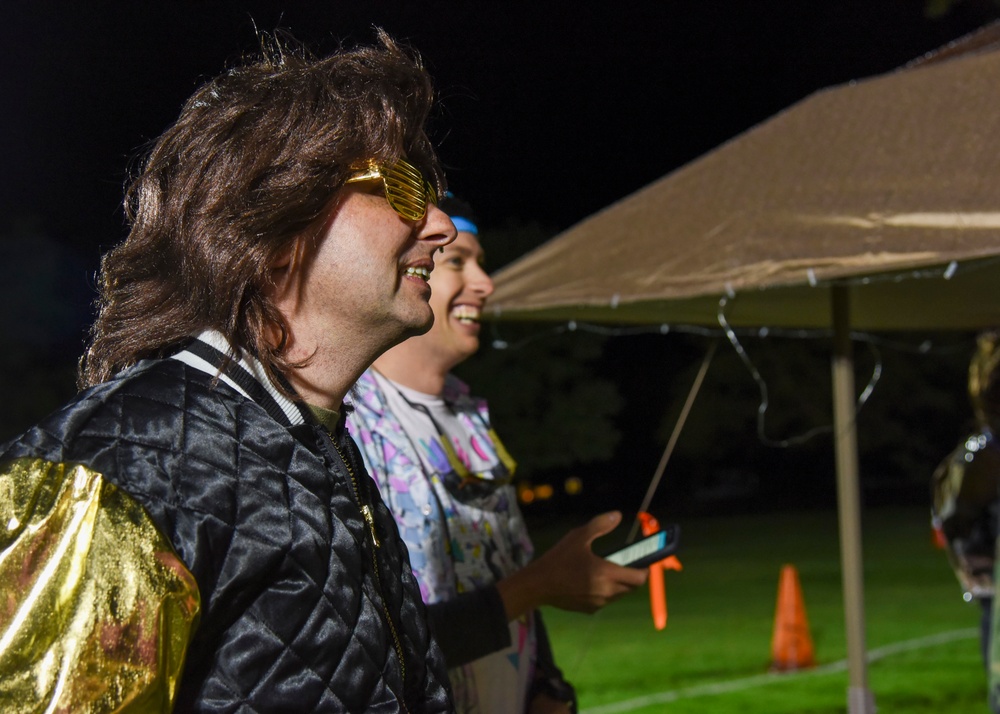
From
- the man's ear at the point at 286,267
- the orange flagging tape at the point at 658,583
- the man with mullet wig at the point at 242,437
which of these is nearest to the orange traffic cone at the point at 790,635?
the orange flagging tape at the point at 658,583

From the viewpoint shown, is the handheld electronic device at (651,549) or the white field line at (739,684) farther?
the white field line at (739,684)

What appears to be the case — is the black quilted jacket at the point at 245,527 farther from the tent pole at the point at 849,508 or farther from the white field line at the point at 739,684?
the white field line at the point at 739,684

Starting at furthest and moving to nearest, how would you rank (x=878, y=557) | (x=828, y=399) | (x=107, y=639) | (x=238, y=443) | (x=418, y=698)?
1. (x=828, y=399)
2. (x=878, y=557)
3. (x=418, y=698)
4. (x=238, y=443)
5. (x=107, y=639)

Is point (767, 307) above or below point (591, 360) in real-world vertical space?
above

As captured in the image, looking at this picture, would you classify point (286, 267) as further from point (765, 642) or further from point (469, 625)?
point (765, 642)

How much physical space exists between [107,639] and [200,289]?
1.47 ft

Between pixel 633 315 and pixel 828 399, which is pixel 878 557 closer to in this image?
pixel 633 315

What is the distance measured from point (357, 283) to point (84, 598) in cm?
51

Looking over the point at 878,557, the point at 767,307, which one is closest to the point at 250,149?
the point at 767,307

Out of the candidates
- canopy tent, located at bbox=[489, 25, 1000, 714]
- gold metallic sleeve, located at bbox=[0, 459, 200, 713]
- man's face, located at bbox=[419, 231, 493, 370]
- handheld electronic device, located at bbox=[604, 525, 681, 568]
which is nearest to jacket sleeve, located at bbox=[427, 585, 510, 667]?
handheld electronic device, located at bbox=[604, 525, 681, 568]

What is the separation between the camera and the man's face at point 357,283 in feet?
4.27

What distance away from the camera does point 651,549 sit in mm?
2217

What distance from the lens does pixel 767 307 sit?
485 centimetres

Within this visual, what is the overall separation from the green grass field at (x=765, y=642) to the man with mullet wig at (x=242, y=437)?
544 centimetres
